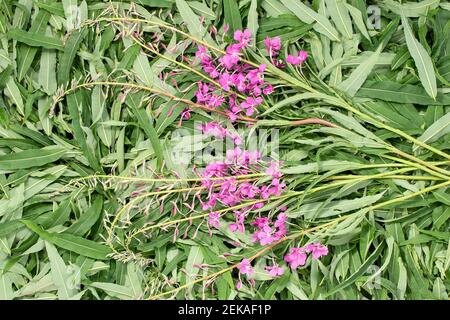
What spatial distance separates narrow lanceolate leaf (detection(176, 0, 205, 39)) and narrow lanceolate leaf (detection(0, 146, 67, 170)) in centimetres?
42

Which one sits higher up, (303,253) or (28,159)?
(28,159)

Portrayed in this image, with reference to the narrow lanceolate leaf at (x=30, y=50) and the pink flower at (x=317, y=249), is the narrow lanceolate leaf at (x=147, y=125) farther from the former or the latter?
the pink flower at (x=317, y=249)

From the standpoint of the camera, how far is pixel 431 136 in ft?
4.01

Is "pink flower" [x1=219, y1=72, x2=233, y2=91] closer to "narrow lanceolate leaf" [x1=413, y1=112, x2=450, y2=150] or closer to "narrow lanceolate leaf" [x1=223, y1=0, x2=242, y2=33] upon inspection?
"narrow lanceolate leaf" [x1=223, y1=0, x2=242, y2=33]

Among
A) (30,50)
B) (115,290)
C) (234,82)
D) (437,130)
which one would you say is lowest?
(115,290)

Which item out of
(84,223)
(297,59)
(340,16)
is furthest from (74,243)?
(340,16)

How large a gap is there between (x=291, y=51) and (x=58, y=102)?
56 cm

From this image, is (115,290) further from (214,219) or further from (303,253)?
(303,253)

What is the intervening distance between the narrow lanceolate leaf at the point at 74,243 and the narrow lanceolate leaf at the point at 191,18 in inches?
20.9

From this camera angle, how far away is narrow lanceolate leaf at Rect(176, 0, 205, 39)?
1.28 m

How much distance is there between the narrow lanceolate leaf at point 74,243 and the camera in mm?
1276

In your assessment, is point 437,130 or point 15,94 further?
point 15,94

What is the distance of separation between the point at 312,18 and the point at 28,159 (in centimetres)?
72

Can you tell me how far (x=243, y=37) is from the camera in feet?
4.05
